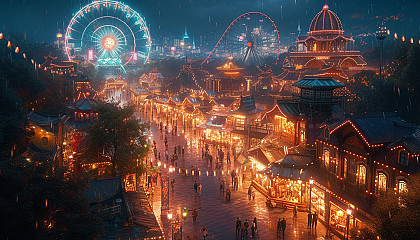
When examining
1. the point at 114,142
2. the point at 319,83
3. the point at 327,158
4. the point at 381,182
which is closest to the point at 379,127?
the point at 381,182

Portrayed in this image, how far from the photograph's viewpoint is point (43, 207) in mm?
11000

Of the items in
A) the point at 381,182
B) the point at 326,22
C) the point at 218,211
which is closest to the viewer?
the point at 381,182

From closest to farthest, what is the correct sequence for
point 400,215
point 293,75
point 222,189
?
point 400,215, point 222,189, point 293,75

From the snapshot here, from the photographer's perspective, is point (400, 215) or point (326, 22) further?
point (326, 22)

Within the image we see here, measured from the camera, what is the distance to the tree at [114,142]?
23.2 meters

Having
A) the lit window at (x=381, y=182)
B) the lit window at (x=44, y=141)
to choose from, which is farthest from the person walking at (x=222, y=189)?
the lit window at (x=44, y=141)

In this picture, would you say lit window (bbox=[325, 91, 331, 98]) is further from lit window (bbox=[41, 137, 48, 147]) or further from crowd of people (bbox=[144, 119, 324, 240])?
lit window (bbox=[41, 137, 48, 147])

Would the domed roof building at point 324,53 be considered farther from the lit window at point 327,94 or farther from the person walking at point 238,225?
the person walking at point 238,225

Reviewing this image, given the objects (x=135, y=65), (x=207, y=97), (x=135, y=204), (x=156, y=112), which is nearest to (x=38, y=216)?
(x=135, y=204)

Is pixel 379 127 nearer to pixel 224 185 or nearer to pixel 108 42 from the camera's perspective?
pixel 224 185

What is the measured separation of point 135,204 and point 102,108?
8086mm

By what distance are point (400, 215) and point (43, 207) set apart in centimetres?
1083

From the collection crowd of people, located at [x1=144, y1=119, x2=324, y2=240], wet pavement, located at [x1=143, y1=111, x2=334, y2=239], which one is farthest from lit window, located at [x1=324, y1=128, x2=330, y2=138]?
wet pavement, located at [x1=143, y1=111, x2=334, y2=239]

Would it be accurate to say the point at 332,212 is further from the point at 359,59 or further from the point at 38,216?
the point at 359,59
